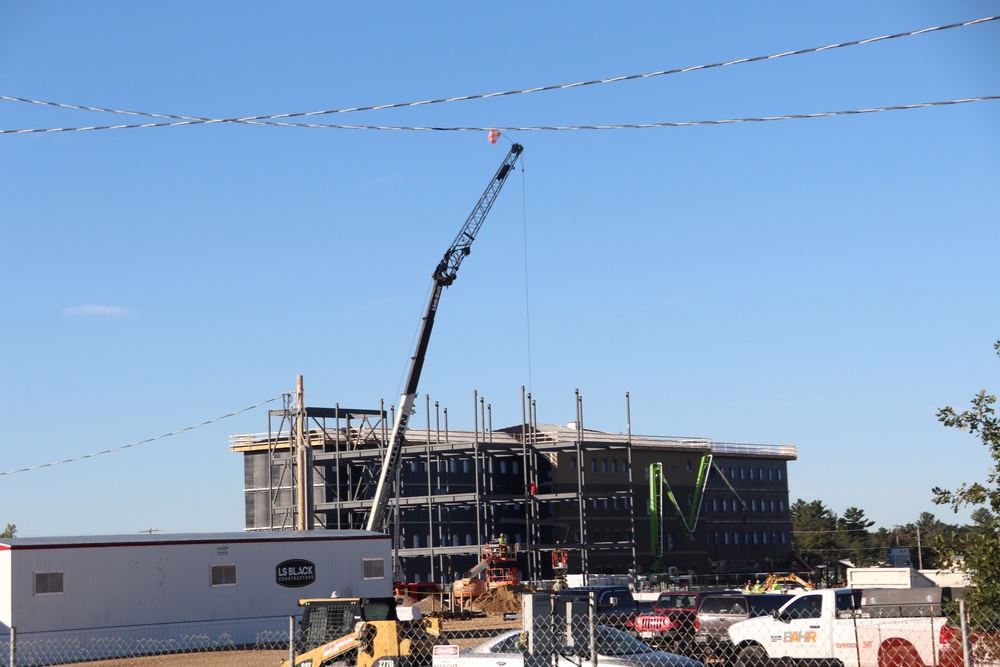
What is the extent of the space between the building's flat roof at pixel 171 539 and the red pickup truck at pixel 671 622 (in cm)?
1068

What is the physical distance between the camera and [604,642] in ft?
57.4

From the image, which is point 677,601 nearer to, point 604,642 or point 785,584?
point 604,642

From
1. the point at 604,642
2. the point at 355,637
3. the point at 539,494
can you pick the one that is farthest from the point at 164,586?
the point at 539,494

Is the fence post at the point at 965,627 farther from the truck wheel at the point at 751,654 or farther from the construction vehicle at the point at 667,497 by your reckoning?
the construction vehicle at the point at 667,497

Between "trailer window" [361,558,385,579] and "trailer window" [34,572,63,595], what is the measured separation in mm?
9851

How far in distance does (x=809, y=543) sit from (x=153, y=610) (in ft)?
326

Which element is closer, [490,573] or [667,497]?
[490,573]

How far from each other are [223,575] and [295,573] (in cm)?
236

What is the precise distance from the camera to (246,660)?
29.9 meters

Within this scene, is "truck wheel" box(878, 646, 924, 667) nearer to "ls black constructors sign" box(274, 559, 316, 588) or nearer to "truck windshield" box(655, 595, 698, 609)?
"truck windshield" box(655, 595, 698, 609)

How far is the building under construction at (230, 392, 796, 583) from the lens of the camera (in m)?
71.8

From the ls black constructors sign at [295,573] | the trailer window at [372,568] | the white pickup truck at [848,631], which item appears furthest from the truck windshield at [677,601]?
the ls black constructors sign at [295,573]

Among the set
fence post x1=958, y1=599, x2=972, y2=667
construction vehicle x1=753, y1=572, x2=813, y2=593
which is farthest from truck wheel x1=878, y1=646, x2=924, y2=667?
construction vehicle x1=753, y1=572, x2=813, y2=593

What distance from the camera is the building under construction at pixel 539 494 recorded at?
71.8m
